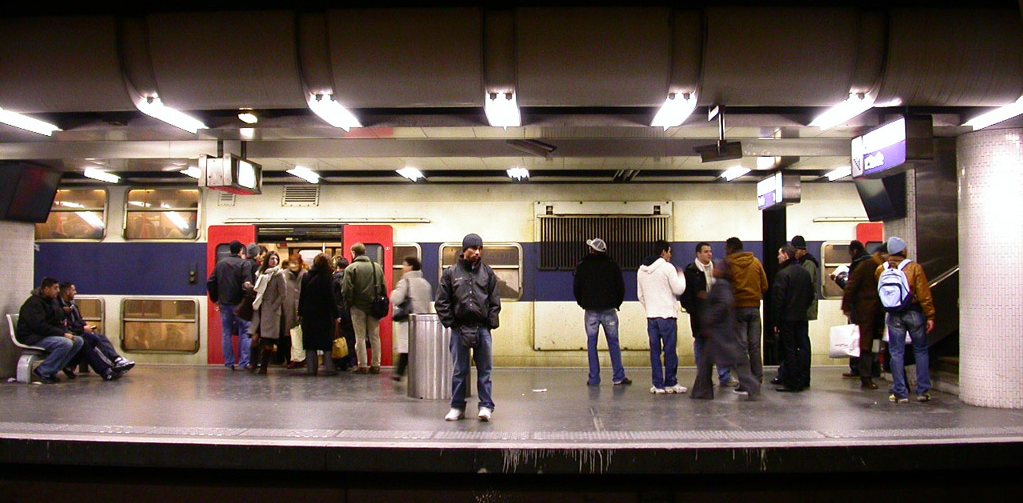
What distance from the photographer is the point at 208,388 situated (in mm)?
8148

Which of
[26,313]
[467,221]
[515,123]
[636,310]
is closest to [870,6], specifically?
[515,123]

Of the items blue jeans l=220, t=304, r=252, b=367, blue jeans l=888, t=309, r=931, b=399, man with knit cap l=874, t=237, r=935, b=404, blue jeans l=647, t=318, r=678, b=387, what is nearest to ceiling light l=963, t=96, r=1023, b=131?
man with knit cap l=874, t=237, r=935, b=404

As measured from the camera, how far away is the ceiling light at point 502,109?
Answer: 6184 mm

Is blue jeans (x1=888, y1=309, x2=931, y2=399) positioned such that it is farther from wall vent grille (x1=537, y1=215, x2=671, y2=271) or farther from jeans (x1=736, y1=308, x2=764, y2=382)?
wall vent grille (x1=537, y1=215, x2=671, y2=271)

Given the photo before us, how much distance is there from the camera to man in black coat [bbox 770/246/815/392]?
7750 millimetres

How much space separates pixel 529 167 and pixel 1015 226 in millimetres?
5893

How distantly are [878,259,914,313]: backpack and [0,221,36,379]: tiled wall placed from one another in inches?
422

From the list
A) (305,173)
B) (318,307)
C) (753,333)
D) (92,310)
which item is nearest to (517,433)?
(753,333)

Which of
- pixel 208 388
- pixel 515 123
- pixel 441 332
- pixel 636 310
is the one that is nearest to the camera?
pixel 515 123

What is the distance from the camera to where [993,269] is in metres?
6.89

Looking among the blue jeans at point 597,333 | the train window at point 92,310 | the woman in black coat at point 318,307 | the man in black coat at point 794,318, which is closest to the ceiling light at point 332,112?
the woman in black coat at point 318,307

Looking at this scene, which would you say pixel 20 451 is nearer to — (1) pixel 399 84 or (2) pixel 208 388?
(2) pixel 208 388

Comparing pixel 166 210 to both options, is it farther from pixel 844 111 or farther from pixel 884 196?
pixel 884 196

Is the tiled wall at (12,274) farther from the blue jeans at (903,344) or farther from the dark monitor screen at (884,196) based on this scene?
the dark monitor screen at (884,196)
